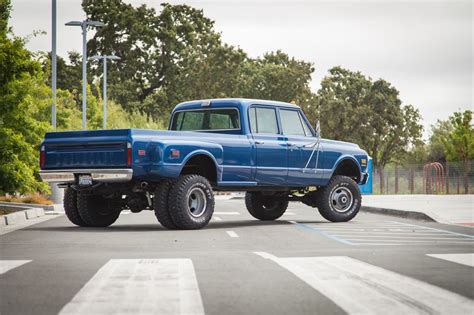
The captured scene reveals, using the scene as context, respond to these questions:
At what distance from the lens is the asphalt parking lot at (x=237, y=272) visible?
778cm

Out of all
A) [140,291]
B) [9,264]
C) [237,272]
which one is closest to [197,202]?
[9,264]

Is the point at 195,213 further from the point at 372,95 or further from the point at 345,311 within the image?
the point at 372,95

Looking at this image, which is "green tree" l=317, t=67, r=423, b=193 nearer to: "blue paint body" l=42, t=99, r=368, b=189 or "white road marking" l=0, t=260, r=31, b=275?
"blue paint body" l=42, t=99, r=368, b=189

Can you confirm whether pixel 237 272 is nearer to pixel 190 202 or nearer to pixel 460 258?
pixel 460 258

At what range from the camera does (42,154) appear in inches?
684

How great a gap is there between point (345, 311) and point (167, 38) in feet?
219

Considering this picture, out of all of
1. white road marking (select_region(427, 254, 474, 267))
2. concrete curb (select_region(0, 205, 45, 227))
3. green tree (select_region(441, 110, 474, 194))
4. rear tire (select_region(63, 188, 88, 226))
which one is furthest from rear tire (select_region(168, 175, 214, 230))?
green tree (select_region(441, 110, 474, 194))

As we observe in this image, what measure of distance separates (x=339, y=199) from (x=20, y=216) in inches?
283

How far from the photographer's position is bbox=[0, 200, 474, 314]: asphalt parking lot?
7.78m

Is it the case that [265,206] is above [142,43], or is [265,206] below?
below

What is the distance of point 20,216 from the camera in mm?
21141

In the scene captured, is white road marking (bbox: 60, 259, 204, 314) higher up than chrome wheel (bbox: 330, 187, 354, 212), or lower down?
lower down

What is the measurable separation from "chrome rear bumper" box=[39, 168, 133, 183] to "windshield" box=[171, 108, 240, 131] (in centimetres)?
316

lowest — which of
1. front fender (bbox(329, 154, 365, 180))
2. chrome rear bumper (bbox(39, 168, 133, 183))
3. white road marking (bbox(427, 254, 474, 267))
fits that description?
white road marking (bbox(427, 254, 474, 267))
